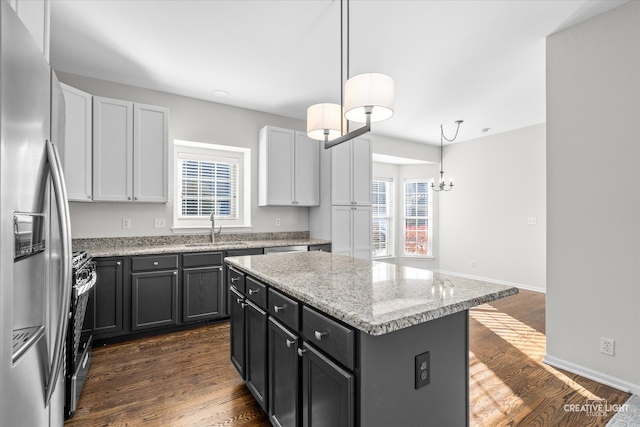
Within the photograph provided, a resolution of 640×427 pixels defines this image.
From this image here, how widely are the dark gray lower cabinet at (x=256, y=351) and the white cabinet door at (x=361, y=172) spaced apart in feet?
9.78

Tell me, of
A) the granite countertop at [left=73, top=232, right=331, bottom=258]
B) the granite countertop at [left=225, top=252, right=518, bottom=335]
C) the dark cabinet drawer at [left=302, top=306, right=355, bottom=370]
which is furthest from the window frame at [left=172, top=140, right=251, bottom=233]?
the dark cabinet drawer at [left=302, top=306, right=355, bottom=370]

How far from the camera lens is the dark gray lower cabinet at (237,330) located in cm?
213

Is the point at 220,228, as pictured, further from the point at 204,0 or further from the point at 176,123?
the point at 204,0

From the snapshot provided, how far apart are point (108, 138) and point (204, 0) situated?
71.3 inches

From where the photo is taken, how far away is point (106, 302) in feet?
9.73

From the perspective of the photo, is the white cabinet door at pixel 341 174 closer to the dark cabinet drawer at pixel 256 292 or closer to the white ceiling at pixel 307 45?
the white ceiling at pixel 307 45

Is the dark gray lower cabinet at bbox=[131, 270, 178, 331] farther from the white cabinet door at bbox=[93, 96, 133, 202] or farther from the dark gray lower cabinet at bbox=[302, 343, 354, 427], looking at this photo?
the dark gray lower cabinet at bbox=[302, 343, 354, 427]

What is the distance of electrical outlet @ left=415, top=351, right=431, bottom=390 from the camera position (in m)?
1.24

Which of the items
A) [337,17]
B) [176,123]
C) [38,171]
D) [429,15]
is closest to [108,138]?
[176,123]

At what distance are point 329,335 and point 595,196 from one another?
2403 millimetres

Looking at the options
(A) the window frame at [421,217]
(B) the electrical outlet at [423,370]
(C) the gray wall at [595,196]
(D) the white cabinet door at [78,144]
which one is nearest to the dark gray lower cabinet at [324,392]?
(B) the electrical outlet at [423,370]

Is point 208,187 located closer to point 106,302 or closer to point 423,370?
point 106,302

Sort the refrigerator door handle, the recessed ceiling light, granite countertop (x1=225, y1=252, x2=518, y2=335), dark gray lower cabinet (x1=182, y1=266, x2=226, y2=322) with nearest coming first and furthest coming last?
the refrigerator door handle < granite countertop (x1=225, y1=252, x2=518, y2=335) < dark gray lower cabinet (x1=182, y1=266, x2=226, y2=322) < the recessed ceiling light

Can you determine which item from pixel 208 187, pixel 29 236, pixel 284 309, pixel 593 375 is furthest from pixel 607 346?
pixel 208 187
